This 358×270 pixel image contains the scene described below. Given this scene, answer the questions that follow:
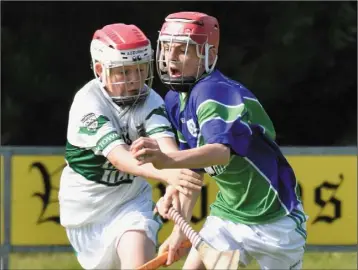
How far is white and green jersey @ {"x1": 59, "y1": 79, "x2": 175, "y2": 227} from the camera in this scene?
6285mm

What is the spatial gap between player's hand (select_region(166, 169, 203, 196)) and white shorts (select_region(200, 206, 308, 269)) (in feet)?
0.72

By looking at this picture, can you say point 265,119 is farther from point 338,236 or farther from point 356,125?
point 356,125

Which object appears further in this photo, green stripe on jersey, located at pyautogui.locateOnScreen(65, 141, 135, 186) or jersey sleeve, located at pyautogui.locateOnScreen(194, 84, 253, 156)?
green stripe on jersey, located at pyautogui.locateOnScreen(65, 141, 135, 186)

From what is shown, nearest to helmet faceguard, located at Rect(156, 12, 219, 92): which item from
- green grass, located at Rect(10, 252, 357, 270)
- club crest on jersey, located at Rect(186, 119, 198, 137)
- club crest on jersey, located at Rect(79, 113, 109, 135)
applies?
club crest on jersey, located at Rect(186, 119, 198, 137)

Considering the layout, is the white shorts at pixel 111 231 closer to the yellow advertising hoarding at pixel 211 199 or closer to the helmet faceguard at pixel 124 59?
the helmet faceguard at pixel 124 59

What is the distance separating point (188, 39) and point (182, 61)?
9 cm

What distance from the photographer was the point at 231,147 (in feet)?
17.8

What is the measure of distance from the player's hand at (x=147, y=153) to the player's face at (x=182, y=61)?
0.51m

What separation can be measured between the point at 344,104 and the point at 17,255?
3656mm

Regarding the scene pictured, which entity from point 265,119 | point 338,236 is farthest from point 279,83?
point 265,119

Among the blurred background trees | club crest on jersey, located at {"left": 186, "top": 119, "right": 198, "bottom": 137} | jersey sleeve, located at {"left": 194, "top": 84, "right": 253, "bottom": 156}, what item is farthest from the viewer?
the blurred background trees

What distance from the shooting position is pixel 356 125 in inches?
454

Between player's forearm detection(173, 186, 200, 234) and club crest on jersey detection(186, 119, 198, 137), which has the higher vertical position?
club crest on jersey detection(186, 119, 198, 137)

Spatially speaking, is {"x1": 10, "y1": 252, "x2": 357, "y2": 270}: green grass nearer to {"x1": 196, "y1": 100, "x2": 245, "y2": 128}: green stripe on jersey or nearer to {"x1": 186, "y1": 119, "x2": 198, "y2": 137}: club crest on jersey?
{"x1": 186, "y1": 119, "x2": 198, "y2": 137}: club crest on jersey
